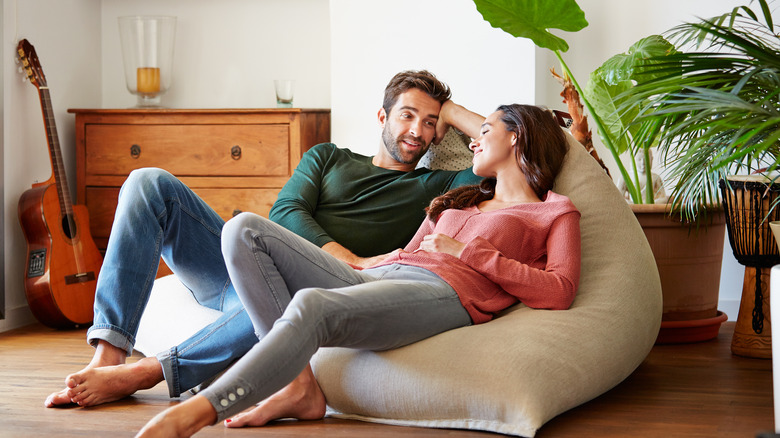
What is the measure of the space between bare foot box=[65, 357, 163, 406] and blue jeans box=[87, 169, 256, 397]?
0.16ft

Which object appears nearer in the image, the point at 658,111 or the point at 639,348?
the point at 658,111

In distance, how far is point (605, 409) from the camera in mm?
2115

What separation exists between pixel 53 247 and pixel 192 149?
734 mm

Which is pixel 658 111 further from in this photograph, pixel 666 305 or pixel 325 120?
pixel 325 120

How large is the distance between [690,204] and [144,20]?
2654 mm

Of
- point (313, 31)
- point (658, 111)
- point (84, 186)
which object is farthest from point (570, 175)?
point (84, 186)

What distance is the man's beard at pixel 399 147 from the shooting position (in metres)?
2.74

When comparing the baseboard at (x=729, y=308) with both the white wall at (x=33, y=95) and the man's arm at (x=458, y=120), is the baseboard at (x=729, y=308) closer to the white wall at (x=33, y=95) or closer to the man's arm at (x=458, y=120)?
the man's arm at (x=458, y=120)

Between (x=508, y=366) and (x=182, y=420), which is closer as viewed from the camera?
(x=182, y=420)

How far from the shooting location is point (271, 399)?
6.25 feet

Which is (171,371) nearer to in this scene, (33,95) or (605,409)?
(605,409)

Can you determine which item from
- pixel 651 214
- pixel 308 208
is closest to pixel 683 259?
pixel 651 214

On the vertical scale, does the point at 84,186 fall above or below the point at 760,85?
below

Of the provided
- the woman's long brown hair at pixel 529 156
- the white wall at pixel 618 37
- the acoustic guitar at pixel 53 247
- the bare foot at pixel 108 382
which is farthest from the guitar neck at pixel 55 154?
the white wall at pixel 618 37
